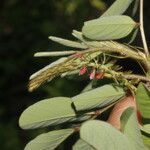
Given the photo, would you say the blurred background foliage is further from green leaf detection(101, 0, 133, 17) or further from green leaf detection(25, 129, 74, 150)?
green leaf detection(25, 129, 74, 150)

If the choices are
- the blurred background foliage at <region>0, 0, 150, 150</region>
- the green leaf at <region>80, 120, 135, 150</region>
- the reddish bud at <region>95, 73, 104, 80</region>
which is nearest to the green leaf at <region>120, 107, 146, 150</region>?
the green leaf at <region>80, 120, 135, 150</region>

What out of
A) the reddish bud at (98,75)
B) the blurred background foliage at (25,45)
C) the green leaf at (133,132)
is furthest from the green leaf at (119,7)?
the blurred background foliage at (25,45)

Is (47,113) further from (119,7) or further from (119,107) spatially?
(119,7)

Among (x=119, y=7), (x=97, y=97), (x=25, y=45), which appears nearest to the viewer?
(x=97, y=97)

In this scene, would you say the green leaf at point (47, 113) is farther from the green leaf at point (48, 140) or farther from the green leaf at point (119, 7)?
the green leaf at point (119, 7)

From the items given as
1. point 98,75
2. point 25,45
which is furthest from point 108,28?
point 25,45

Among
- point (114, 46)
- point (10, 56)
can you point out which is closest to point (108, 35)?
point (114, 46)
